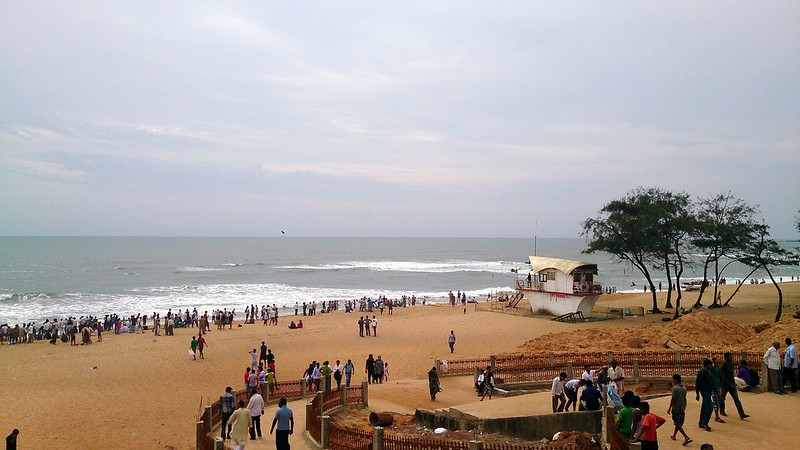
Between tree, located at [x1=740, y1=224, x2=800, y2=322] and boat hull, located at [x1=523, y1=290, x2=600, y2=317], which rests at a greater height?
tree, located at [x1=740, y1=224, x2=800, y2=322]

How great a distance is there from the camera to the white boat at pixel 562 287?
39312mm

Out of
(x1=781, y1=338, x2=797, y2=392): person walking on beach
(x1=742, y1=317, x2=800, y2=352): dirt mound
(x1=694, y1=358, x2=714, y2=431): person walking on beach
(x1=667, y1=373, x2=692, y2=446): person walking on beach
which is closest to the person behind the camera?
(x1=667, y1=373, x2=692, y2=446): person walking on beach

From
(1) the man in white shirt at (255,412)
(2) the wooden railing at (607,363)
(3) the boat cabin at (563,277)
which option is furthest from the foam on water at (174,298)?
(1) the man in white shirt at (255,412)

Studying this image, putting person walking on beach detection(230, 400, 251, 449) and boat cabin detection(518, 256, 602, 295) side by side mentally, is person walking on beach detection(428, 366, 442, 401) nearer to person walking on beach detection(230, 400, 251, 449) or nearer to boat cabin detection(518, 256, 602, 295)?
person walking on beach detection(230, 400, 251, 449)

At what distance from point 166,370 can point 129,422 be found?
870cm

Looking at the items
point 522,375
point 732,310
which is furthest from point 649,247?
point 522,375

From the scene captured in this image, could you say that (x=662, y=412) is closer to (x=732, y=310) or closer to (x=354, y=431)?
(x=354, y=431)

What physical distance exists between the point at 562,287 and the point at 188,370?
85.2ft

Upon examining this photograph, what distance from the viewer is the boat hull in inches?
1549

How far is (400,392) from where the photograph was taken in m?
19.8

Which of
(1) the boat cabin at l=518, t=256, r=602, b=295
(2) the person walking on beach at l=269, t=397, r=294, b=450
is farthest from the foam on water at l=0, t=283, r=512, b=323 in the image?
(2) the person walking on beach at l=269, t=397, r=294, b=450

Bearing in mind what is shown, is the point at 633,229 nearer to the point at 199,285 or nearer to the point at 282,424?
the point at 282,424

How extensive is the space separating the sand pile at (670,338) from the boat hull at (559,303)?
13480 millimetres

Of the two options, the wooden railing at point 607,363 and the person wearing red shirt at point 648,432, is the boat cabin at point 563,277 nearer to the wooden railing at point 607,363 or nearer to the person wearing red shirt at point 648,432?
the wooden railing at point 607,363
